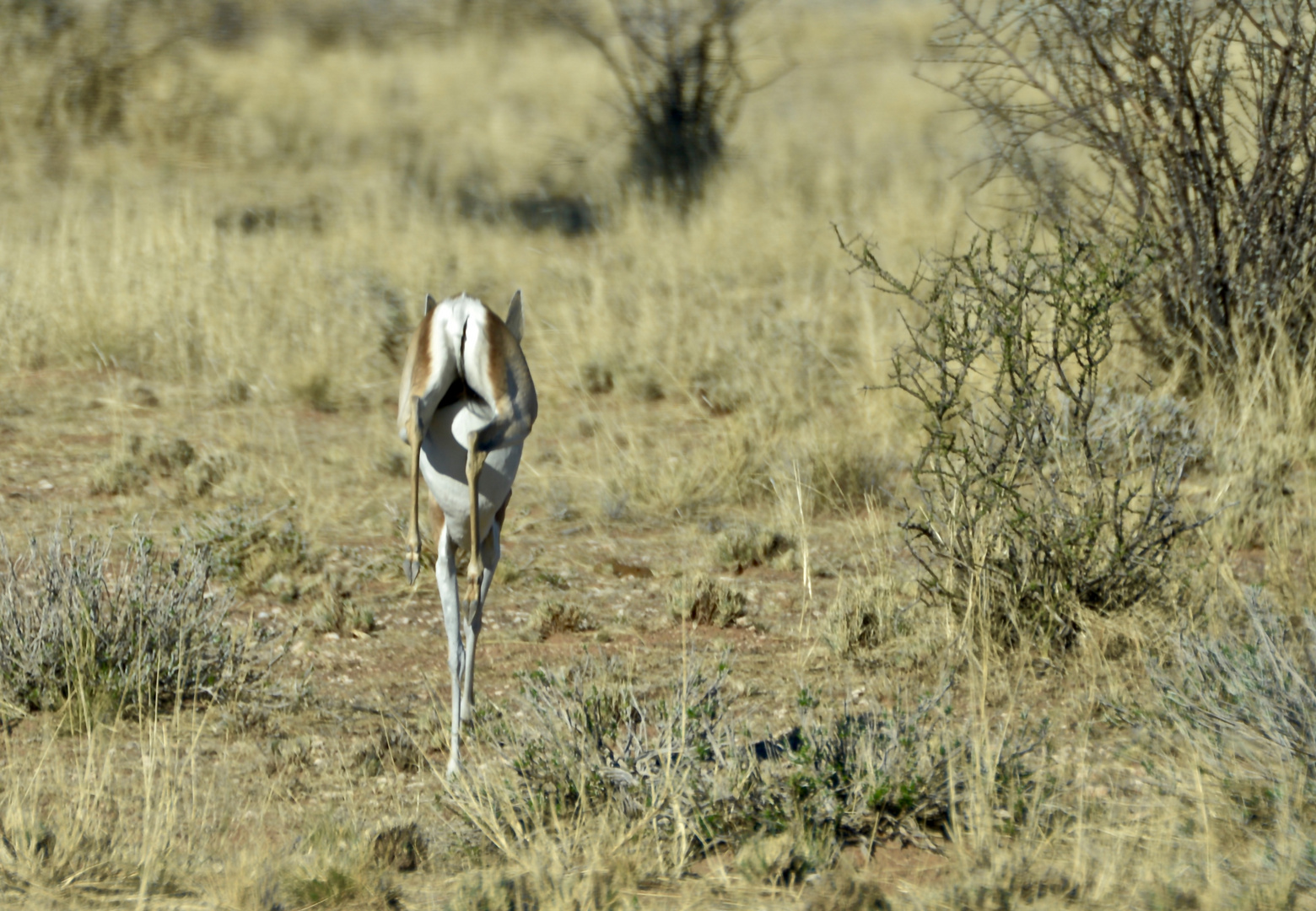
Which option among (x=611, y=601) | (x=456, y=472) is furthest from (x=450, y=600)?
(x=611, y=601)

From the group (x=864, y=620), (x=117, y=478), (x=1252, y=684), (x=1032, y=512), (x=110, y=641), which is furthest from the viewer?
(x=117, y=478)

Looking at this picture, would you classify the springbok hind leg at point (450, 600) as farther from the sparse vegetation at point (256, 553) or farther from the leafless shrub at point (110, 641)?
the sparse vegetation at point (256, 553)

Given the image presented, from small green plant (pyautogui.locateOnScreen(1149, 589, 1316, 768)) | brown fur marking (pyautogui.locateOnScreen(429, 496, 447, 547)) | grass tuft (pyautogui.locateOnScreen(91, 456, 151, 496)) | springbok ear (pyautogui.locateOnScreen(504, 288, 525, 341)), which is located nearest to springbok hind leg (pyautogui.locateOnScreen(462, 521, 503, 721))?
brown fur marking (pyautogui.locateOnScreen(429, 496, 447, 547))

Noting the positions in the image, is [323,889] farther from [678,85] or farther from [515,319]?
[678,85]

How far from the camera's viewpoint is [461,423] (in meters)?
3.62

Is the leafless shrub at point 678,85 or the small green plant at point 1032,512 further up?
the leafless shrub at point 678,85

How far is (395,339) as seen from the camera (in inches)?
402

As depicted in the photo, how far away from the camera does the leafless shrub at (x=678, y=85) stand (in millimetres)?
16016

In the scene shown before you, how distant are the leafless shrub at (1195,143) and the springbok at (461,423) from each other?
4090 mm

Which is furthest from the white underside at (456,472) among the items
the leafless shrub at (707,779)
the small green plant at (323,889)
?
the small green plant at (323,889)

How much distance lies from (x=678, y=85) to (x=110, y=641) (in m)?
13.3

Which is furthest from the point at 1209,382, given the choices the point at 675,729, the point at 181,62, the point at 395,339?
the point at 181,62

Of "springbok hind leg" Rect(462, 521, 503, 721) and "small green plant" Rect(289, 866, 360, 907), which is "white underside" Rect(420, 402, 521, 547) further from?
"small green plant" Rect(289, 866, 360, 907)

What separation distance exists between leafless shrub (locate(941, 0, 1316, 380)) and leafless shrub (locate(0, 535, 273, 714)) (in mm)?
4587
